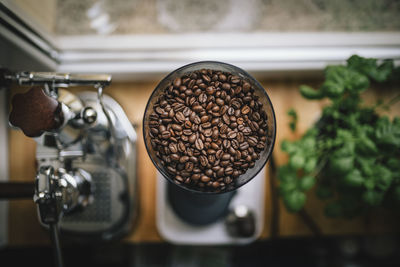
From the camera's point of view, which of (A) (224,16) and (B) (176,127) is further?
(A) (224,16)

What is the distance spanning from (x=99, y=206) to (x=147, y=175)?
0.18 m

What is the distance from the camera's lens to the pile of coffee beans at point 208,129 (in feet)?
1.42

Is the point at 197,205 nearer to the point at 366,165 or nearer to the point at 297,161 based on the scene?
the point at 297,161

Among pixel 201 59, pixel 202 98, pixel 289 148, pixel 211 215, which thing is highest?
pixel 201 59

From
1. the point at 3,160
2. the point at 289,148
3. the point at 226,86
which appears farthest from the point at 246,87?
the point at 3,160

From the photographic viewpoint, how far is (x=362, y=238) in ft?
2.83

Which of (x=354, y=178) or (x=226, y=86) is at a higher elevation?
(x=226, y=86)

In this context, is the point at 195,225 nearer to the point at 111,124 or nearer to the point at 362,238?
the point at 111,124

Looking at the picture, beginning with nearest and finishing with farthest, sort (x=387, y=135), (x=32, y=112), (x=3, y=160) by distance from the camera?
(x=32, y=112), (x=387, y=135), (x=3, y=160)

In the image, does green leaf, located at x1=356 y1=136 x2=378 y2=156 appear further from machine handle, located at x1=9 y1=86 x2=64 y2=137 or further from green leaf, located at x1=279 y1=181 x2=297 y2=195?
machine handle, located at x1=9 y1=86 x2=64 y2=137

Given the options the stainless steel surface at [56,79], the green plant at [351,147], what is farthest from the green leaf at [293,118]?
the stainless steel surface at [56,79]

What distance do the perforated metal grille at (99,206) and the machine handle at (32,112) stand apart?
331 mm

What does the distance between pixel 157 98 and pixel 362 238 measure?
936 mm

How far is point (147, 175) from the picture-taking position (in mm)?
812
